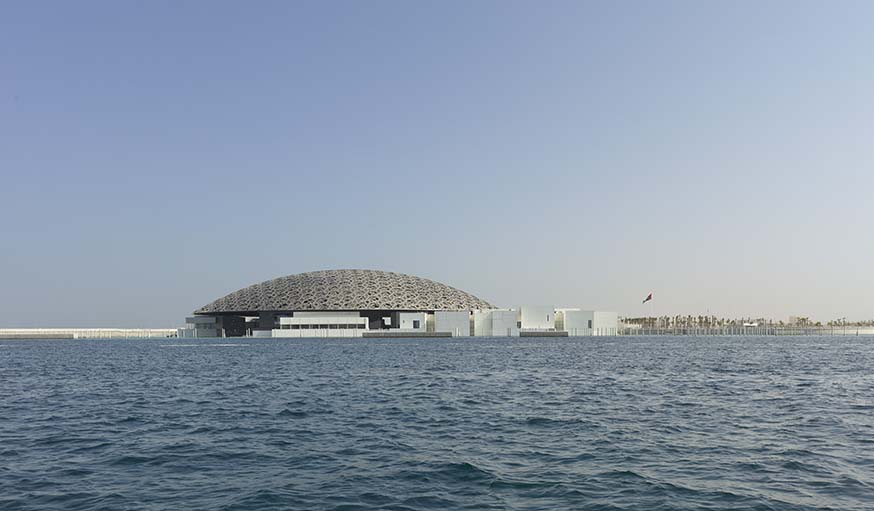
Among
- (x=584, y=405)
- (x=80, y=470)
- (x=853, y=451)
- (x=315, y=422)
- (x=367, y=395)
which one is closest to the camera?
(x=80, y=470)

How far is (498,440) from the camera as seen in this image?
24797 mm

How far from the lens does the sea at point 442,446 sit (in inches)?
672

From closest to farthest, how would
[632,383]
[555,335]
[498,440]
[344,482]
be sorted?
[344,482]
[498,440]
[632,383]
[555,335]

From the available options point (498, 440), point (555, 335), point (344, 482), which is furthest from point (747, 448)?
point (555, 335)

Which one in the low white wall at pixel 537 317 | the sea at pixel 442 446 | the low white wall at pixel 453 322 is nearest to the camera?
the sea at pixel 442 446

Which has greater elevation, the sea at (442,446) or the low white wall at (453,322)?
the low white wall at (453,322)

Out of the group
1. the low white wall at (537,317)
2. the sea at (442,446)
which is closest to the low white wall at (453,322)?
the low white wall at (537,317)

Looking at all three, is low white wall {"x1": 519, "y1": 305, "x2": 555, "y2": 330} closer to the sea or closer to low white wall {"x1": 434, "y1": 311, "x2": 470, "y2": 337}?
low white wall {"x1": 434, "y1": 311, "x2": 470, "y2": 337}

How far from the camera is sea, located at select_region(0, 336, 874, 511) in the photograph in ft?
56.0

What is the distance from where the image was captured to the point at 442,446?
2381 centimetres

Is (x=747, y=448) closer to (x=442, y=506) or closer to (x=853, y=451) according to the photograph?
(x=853, y=451)

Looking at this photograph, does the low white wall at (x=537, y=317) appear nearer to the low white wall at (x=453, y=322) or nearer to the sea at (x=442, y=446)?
the low white wall at (x=453, y=322)

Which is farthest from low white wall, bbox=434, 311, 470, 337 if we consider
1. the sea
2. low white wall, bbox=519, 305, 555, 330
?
the sea

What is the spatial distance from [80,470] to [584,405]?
23.6m
